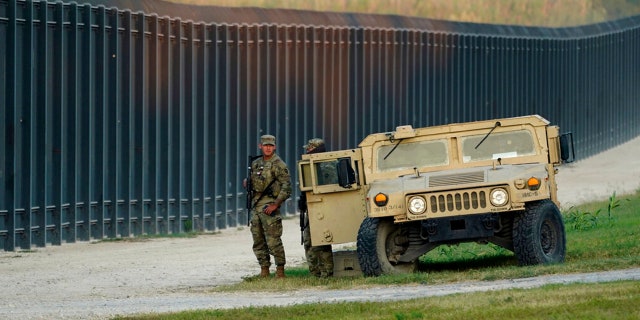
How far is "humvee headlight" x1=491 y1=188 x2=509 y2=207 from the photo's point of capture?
1858cm

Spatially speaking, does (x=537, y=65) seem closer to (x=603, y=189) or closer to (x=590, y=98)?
(x=590, y=98)

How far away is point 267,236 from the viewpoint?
20.3 m

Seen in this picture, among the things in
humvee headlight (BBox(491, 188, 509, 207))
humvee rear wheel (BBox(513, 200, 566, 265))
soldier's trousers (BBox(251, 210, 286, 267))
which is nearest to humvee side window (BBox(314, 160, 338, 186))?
soldier's trousers (BBox(251, 210, 286, 267))

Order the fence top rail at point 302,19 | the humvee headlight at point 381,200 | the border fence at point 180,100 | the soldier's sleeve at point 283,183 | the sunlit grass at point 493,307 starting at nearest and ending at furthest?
the sunlit grass at point 493,307 < the humvee headlight at point 381,200 < the soldier's sleeve at point 283,183 < the border fence at point 180,100 < the fence top rail at point 302,19

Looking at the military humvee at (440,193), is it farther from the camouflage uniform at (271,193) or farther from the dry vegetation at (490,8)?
the dry vegetation at (490,8)

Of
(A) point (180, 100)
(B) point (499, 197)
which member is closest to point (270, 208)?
(B) point (499, 197)

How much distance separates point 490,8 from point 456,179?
120ft

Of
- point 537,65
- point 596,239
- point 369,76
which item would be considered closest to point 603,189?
point 369,76

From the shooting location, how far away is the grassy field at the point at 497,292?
14.5 metres

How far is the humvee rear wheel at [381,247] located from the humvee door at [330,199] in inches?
27.0

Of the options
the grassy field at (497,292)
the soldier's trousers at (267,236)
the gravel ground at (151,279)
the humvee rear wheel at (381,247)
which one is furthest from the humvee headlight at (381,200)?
the soldier's trousers at (267,236)

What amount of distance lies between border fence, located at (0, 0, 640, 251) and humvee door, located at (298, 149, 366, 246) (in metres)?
6.97

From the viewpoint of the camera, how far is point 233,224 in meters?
32.8

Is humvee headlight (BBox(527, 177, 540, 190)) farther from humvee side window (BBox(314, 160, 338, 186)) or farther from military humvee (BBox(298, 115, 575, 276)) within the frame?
humvee side window (BBox(314, 160, 338, 186))
